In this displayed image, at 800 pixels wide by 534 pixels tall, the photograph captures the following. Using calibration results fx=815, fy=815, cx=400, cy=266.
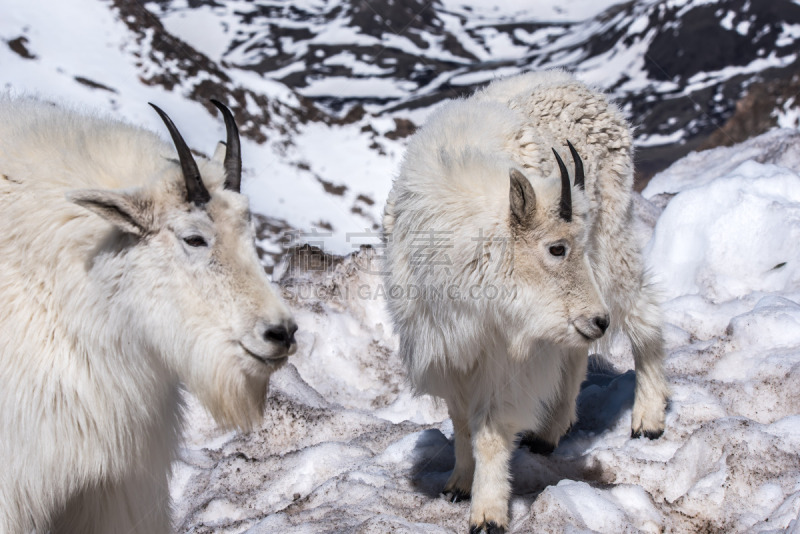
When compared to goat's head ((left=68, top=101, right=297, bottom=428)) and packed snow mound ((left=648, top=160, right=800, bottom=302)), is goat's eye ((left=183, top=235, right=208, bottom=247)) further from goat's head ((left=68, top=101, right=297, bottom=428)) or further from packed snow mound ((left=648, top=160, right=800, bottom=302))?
packed snow mound ((left=648, top=160, right=800, bottom=302))

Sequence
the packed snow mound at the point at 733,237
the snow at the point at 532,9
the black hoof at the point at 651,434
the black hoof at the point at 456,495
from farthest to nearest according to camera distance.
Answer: the snow at the point at 532,9 → the packed snow mound at the point at 733,237 → the black hoof at the point at 651,434 → the black hoof at the point at 456,495

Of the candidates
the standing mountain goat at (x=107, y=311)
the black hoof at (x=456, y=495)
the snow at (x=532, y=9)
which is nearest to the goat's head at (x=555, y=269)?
the black hoof at (x=456, y=495)

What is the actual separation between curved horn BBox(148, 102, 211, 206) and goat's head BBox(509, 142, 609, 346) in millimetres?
1577

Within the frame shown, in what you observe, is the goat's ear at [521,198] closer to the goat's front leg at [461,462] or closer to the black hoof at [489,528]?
the goat's front leg at [461,462]

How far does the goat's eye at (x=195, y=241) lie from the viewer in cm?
309

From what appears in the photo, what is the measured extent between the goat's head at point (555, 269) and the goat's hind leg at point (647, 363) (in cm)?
125

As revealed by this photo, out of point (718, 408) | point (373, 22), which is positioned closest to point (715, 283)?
point (718, 408)

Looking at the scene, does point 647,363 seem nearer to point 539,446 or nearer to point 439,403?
point 539,446

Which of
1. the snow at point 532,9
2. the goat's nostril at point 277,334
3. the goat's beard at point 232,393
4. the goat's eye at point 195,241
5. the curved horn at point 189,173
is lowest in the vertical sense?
the snow at point 532,9

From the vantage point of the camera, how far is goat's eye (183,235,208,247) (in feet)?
10.1

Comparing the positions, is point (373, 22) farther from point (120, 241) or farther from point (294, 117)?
point (120, 241)

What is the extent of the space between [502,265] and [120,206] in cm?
191

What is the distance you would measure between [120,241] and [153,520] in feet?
4.45

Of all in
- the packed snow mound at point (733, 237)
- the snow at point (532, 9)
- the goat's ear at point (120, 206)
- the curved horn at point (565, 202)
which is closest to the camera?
the goat's ear at point (120, 206)
